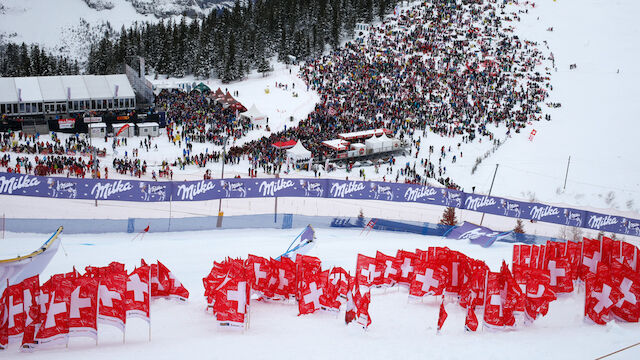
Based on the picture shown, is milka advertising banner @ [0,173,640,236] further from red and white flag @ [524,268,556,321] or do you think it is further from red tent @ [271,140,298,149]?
red and white flag @ [524,268,556,321]

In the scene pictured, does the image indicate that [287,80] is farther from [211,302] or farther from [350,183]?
[211,302]

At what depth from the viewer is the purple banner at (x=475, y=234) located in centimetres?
2241

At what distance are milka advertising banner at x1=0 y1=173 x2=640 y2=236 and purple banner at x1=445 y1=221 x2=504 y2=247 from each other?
2585mm

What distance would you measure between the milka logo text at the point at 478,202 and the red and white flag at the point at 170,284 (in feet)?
50.7

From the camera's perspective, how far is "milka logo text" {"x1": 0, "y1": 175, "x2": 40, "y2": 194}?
20656 millimetres

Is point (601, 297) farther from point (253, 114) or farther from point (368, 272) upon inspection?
point (253, 114)

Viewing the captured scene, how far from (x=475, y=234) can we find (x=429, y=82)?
→ 98.2 feet

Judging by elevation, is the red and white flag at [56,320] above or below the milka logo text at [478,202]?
below

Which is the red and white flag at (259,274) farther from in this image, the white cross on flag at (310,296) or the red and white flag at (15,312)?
the red and white flag at (15,312)

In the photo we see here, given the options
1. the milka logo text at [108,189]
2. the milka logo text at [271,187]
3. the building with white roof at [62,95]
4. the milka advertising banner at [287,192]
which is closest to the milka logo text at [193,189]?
the milka advertising banner at [287,192]

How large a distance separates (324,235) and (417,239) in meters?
4.08

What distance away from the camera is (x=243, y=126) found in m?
40.6

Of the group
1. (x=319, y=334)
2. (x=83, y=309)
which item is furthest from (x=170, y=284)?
(x=319, y=334)

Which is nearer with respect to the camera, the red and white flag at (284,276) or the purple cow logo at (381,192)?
the red and white flag at (284,276)
